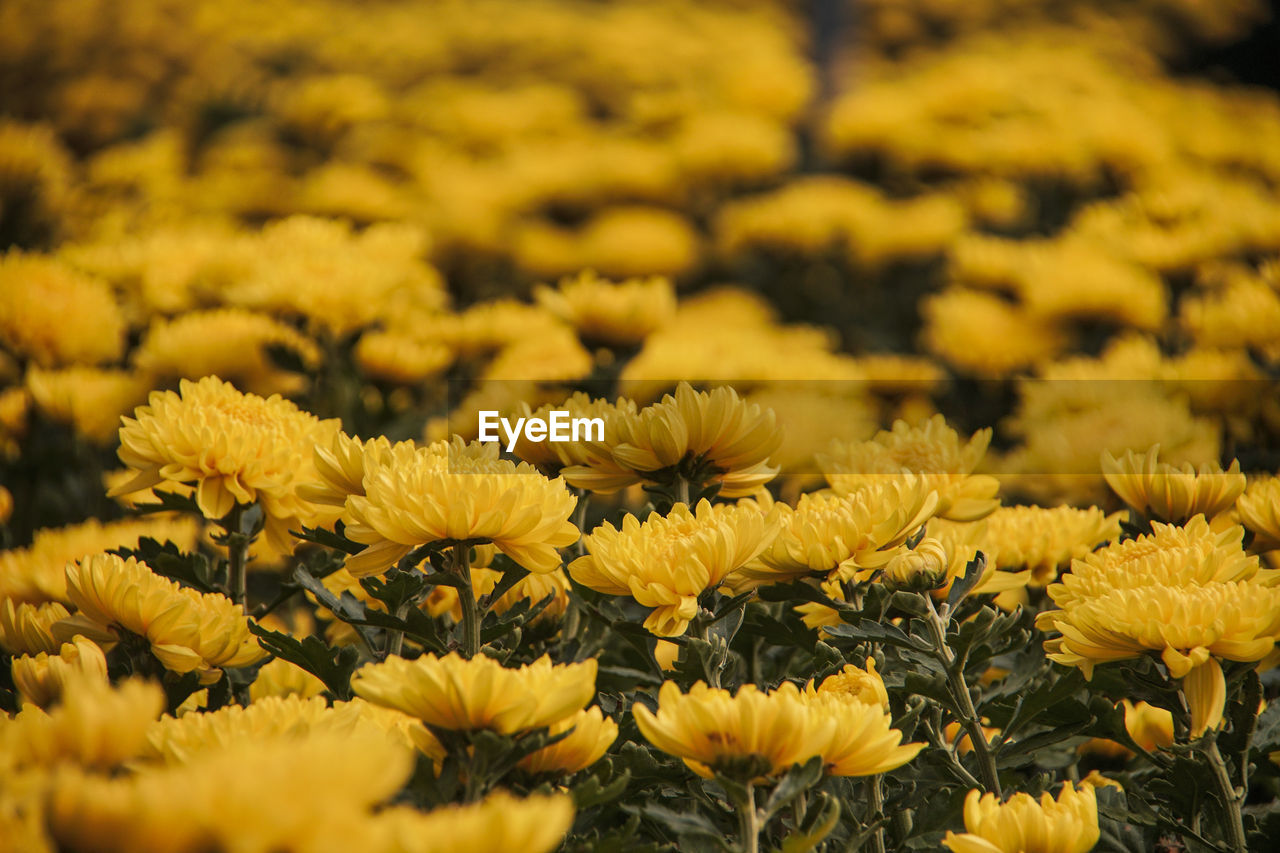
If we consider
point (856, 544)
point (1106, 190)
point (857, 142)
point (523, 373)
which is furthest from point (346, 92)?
point (856, 544)

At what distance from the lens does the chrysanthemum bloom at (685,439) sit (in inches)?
44.9

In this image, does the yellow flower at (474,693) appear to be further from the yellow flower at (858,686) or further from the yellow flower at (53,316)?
the yellow flower at (53,316)

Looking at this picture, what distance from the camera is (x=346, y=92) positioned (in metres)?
4.07

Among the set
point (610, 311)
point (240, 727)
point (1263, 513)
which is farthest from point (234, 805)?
point (610, 311)

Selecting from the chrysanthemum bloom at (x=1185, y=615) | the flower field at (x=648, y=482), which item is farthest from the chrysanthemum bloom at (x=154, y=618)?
the chrysanthemum bloom at (x=1185, y=615)

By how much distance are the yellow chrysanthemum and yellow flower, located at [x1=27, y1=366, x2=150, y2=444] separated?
1.02 feet

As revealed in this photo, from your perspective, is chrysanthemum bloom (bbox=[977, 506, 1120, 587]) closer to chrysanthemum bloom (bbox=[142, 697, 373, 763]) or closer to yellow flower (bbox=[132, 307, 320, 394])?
chrysanthemum bloom (bbox=[142, 697, 373, 763])

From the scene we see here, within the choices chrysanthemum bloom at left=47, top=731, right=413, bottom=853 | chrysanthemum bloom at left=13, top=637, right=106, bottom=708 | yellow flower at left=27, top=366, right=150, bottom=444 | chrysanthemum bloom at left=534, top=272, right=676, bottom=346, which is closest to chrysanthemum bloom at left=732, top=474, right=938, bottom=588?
chrysanthemum bloom at left=47, top=731, right=413, bottom=853

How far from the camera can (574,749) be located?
3.04 feet

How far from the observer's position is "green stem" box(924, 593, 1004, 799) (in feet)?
3.59

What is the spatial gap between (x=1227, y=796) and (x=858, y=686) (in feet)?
1.35

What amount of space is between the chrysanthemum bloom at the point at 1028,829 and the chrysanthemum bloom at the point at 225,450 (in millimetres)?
802

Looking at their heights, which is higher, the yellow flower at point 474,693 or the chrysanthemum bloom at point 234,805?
the chrysanthemum bloom at point 234,805

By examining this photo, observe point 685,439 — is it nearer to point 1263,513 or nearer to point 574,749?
point 574,749
